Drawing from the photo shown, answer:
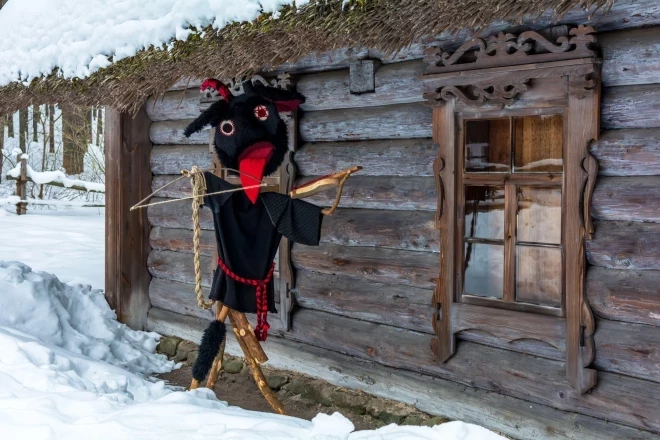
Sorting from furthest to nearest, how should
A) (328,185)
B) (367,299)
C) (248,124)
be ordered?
(367,299) → (248,124) → (328,185)

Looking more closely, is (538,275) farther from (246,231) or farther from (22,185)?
(22,185)

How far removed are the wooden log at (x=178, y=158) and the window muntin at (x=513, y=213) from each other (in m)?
2.72

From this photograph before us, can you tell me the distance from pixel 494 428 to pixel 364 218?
1.61 meters

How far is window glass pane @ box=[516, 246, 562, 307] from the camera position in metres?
4.04

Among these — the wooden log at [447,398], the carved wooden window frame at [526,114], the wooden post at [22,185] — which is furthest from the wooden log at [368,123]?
the wooden post at [22,185]

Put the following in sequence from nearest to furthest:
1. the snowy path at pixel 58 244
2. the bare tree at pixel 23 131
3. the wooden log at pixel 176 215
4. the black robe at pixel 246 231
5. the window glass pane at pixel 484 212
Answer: the window glass pane at pixel 484 212, the black robe at pixel 246 231, the wooden log at pixel 176 215, the snowy path at pixel 58 244, the bare tree at pixel 23 131

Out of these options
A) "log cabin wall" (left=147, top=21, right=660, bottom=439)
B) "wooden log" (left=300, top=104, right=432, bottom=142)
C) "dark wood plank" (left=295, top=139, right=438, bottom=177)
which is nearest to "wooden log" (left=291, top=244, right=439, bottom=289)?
"log cabin wall" (left=147, top=21, right=660, bottom=439)

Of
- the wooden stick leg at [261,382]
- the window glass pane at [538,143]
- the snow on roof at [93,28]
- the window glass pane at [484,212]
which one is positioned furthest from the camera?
the snow on roof at [93,28]

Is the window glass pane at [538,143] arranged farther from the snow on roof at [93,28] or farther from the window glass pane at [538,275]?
the snow on roof at [93,28]

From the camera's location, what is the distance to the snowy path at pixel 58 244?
8.80 m

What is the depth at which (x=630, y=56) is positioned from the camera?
3635mm

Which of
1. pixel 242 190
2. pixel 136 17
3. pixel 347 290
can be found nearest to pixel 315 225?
pixel 242 190

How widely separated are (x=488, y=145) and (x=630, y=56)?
0.95 metres

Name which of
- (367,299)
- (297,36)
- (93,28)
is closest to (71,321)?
(93,28)
